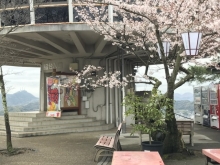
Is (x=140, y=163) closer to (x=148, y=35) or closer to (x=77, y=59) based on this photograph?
(x=148, y=35)

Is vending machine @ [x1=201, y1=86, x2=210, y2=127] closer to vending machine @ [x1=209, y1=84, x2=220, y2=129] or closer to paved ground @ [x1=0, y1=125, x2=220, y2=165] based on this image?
vending machine @ [x1=209, y1=84, x2=220, y2=129]

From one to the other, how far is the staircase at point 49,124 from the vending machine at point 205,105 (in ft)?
16.0

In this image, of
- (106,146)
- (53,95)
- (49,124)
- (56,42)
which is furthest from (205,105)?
(106,146)

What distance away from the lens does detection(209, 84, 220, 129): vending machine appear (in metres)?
13.4

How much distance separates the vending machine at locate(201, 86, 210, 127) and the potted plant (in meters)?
8.72

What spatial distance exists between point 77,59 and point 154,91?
9.12m

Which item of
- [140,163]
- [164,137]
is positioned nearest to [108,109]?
[164,137]

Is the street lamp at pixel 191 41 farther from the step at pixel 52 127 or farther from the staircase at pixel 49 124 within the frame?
the step at pixel 52 127

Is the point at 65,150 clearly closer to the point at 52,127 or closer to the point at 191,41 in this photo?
the point at 52,127

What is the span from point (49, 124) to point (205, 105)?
798 cm

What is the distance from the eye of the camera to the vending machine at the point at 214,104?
13.4m

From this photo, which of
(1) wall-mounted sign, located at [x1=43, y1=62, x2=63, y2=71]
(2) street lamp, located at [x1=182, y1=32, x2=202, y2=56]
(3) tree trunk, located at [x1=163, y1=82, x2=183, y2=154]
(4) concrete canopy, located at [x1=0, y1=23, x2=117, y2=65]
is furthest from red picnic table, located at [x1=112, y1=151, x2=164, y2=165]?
(1) wall-mounted sign, located at [x1=43, y1=62, x2=63, y2=71]

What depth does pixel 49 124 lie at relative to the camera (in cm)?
1334

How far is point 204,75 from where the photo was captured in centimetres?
1678
